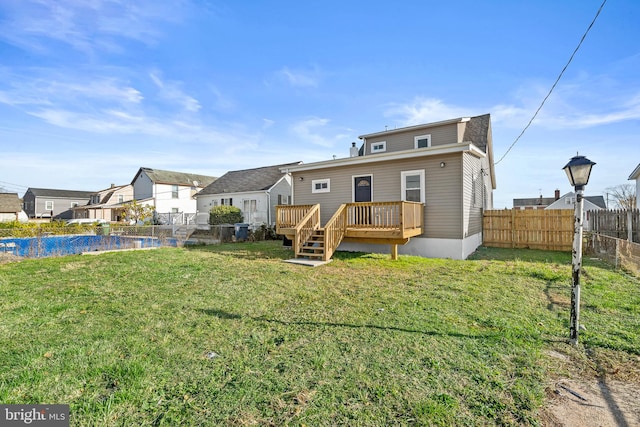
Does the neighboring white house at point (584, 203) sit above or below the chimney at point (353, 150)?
below

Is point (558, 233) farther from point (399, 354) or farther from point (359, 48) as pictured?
point (399, 354)

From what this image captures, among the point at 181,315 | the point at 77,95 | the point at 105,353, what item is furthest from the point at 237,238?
the point at 105,353

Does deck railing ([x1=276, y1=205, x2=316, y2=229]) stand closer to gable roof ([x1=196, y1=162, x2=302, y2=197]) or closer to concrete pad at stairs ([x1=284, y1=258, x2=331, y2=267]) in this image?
concrete pad at stairs ([x1=284, y1=258, x2=331, y2=267])

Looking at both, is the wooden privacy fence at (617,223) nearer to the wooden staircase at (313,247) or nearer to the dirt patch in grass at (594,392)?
the dirt patch in grass at (594,392)

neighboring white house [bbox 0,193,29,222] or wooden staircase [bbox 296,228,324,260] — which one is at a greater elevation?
neighboring white house [bbox 0,193,29,222]

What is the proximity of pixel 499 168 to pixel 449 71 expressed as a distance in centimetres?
960

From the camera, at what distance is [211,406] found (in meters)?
2.21

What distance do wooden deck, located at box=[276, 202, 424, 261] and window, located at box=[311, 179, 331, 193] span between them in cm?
175

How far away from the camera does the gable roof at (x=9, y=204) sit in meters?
29.8

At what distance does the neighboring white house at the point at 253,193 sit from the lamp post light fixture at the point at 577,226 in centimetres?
1878

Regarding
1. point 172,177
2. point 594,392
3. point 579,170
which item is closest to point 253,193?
point 172,177

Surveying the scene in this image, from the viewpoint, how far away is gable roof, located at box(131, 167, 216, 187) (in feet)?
100

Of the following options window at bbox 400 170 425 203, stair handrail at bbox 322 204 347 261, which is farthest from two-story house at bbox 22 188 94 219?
window at bbox 400 170 425 203
